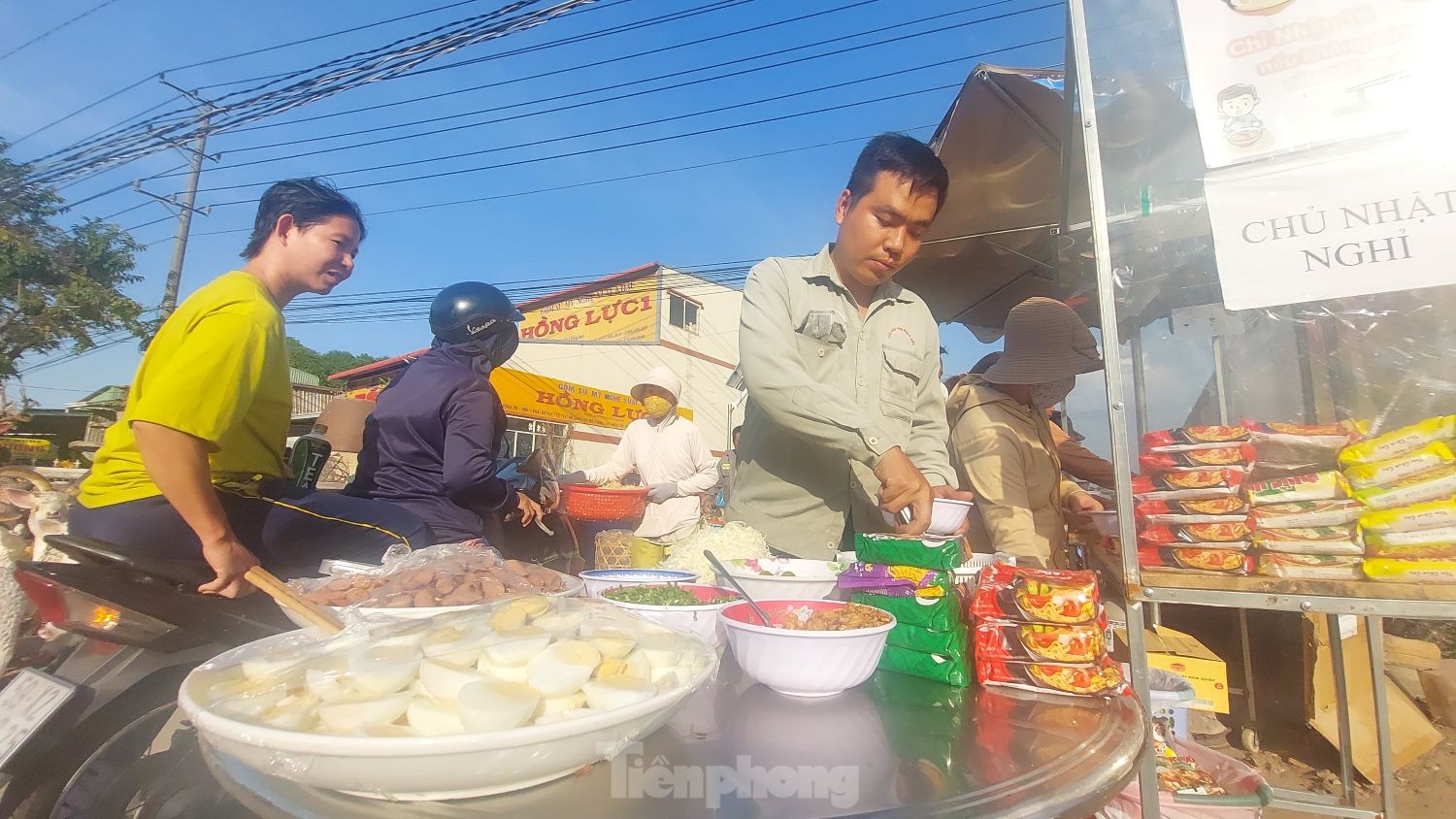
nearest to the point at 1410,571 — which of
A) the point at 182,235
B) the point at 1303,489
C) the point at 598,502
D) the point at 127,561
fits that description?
the point at 1303,489

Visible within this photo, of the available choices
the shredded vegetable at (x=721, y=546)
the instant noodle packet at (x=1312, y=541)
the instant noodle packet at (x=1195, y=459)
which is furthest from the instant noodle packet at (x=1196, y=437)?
the shredded vegetable at (x=721, y=546)

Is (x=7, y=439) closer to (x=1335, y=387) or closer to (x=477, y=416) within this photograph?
(x=477, y=416)

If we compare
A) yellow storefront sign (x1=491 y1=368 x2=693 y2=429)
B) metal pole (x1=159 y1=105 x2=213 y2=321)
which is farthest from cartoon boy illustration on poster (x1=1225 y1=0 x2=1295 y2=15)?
metal pole (x1=159 y1=105 x2=213 y2=321)

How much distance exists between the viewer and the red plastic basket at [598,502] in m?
4.52

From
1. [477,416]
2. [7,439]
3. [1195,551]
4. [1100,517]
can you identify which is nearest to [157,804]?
[477,416]

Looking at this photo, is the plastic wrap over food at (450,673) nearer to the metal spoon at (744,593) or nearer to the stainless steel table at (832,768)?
the stainless steel table at (832,768)

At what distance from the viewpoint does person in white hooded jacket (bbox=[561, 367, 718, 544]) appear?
5.02 m

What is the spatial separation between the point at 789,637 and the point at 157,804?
1553mm

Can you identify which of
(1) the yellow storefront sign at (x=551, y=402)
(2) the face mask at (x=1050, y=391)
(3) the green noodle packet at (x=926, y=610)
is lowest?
(3) the green noodle packet at (x=926, y=610)

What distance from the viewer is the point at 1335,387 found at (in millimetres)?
1817

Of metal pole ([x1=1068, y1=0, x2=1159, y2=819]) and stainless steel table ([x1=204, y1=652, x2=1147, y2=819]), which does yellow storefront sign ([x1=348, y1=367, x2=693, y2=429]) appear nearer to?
metal pole ([x1=1068, y1=0, x2=1159, y2=819])

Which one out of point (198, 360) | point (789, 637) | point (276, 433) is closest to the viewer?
point (789, 637)

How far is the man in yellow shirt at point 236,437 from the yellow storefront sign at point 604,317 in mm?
18626

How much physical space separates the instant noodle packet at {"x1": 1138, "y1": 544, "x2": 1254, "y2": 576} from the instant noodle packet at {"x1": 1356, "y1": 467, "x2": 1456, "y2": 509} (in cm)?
30
